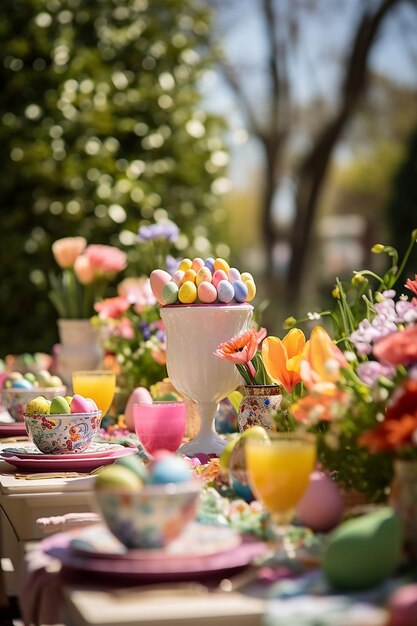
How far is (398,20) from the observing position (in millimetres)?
9453

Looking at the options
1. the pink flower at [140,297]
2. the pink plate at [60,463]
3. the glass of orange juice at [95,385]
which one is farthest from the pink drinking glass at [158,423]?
the pink flower at [140,297]

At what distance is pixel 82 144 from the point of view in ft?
16.7

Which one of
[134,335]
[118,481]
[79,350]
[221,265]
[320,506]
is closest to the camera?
[118,481]

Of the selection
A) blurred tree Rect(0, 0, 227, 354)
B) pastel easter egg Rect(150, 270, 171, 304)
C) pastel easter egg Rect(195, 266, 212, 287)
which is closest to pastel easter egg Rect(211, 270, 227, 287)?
pastel easter egg Rect(195, 266, 212, 287)

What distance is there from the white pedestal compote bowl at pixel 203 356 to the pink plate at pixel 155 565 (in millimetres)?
987

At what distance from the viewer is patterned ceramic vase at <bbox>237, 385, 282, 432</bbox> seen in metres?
2.31

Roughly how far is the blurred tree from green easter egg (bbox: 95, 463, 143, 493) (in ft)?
12.3

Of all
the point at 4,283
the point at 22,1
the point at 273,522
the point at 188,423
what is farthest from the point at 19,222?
the point at 273,522

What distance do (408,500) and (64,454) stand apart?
1023mm

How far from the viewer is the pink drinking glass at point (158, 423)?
2160mm

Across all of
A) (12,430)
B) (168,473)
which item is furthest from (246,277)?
(168,473)

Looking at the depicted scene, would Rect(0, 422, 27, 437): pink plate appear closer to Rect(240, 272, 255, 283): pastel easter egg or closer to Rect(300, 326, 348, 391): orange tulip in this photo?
Rect(240, 272, 255, 283): pastel easter egg

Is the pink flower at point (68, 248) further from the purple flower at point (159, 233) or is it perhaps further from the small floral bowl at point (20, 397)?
the small floral bowl at point (20, 397)

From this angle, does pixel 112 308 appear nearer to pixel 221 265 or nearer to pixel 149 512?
pixel 221 265
